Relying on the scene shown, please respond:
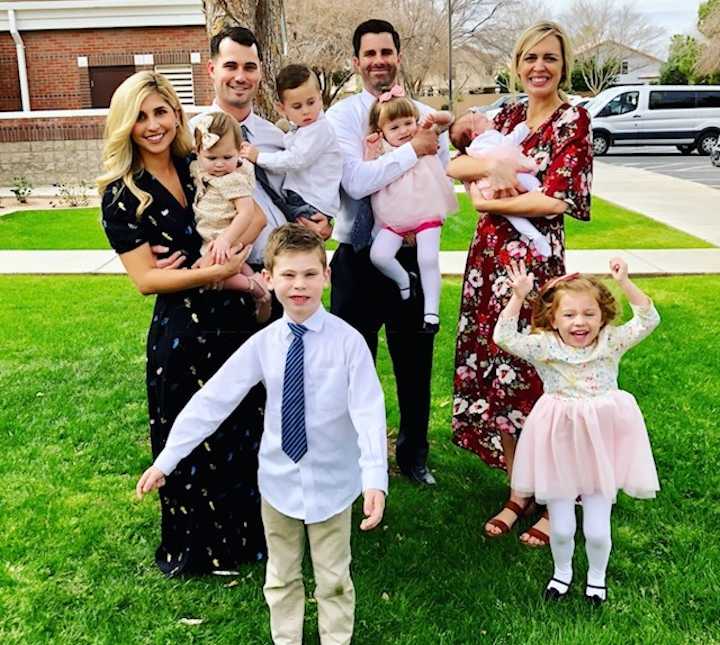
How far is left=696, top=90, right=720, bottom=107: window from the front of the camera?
2611 cm

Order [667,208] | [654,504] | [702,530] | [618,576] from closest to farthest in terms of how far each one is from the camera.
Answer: [618,576] → [702,530] → [654,504] → [667,208]

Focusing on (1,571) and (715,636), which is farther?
(1,571)

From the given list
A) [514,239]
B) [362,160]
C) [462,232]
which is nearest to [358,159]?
[362,160]

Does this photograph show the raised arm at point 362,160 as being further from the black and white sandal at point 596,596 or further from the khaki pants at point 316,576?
the black and white sandal at point 596,596

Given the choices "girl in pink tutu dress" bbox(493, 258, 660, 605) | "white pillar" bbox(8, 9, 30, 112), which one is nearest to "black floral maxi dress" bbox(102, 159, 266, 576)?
"girl in pink tutu dress" bbox(493, 258, 660, 605)

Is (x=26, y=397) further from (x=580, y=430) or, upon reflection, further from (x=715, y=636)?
(x=715, y=636)

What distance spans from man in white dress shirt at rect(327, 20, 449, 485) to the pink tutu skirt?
1068 mm

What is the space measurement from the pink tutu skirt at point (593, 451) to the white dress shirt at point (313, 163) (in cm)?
120

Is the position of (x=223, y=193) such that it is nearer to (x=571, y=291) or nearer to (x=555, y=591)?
(x=571, y=291)

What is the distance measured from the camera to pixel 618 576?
338 centimetres

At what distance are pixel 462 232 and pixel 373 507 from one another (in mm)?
9242

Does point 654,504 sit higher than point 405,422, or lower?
lower

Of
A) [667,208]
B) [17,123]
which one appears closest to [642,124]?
[667,208]

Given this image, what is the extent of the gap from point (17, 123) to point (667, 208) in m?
13.9
